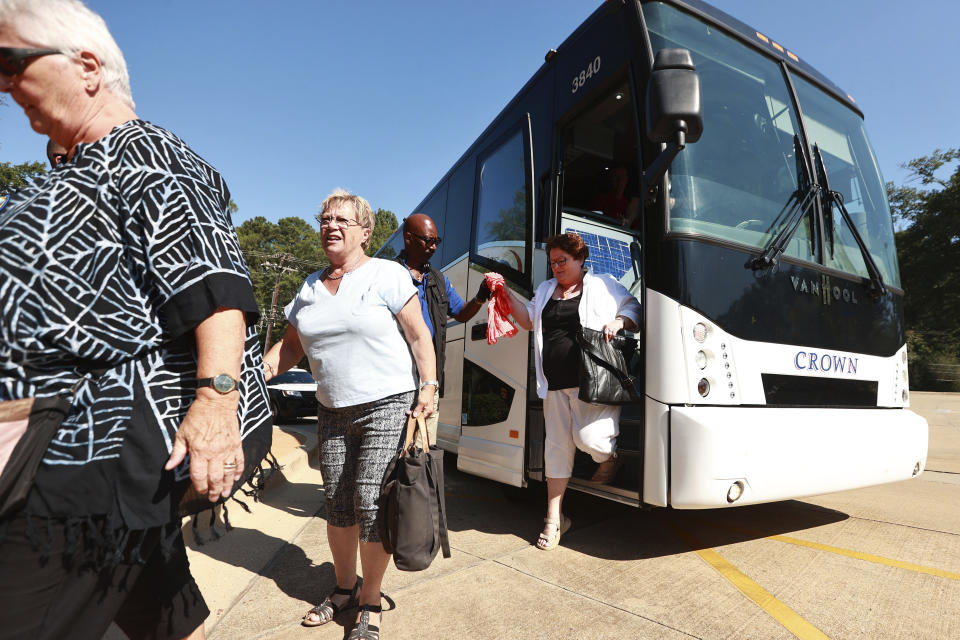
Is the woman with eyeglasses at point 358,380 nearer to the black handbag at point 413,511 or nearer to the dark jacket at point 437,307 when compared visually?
the black handbag at point 413,511

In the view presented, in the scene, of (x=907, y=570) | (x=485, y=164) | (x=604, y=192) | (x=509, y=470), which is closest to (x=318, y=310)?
(x=509, y=470)

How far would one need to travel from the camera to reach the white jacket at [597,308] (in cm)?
327

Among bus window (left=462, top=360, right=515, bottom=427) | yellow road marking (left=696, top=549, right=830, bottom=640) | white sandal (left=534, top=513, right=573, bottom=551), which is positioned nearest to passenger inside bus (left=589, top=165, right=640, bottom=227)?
bus window (left=462, top=360, right=515, bottom=427)

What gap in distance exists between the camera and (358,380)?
2.30 metres

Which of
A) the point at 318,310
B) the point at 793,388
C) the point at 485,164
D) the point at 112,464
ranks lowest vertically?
the point at 112,464

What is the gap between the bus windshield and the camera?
3.05m

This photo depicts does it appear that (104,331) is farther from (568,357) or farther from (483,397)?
(483,397)

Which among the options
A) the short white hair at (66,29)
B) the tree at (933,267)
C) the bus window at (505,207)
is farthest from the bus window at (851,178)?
the tree at (933,267)

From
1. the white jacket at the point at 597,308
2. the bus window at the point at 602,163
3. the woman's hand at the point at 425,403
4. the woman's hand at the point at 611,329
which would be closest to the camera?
the woman's hand at the point at 425,403

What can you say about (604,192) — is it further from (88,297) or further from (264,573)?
(88,297)

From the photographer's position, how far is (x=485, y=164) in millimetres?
4867

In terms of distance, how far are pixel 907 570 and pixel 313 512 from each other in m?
4.05

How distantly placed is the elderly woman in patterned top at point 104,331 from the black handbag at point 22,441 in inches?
1.0

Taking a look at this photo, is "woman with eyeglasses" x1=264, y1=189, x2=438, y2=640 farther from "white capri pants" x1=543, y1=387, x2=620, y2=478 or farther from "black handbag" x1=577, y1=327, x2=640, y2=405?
"white capri pants" x1=543, y1=387, x2=620, y2=478
